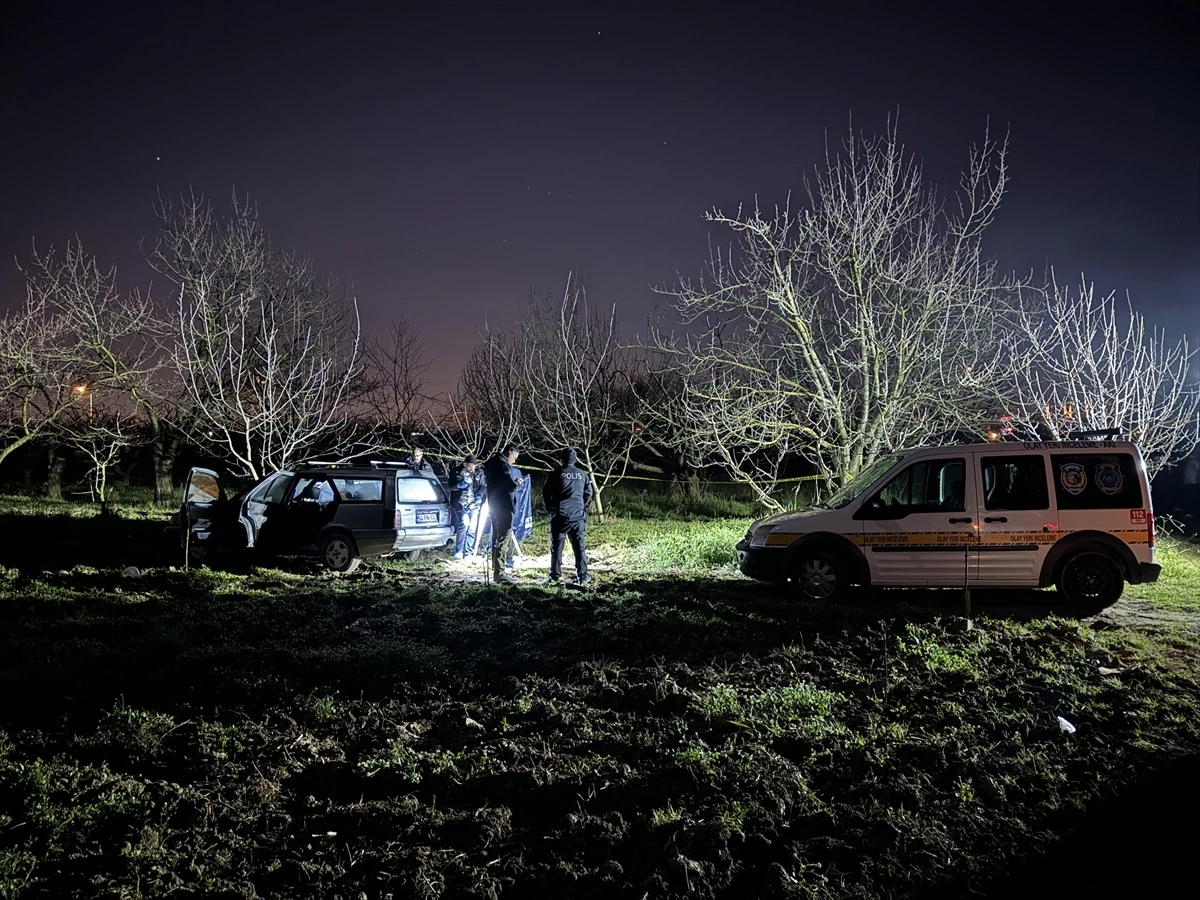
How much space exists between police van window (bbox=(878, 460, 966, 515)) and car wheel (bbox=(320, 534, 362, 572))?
7.25 meters

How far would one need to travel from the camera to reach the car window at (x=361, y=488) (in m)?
11.1

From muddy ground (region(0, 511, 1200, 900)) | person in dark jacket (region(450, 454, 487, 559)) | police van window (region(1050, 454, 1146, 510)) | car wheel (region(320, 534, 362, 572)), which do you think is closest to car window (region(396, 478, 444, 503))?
person in dark jacket (region(450, 454, 487, 559))

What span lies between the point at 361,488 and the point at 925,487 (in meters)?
7.65

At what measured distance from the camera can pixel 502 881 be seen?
302 centimetres

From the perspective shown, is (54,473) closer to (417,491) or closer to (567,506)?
(417,491)

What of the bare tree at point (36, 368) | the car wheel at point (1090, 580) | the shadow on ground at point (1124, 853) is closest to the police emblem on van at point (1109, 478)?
the car wheel at point (1090, 580)

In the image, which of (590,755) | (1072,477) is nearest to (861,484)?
(1072,477)

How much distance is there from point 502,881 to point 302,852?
90 cm

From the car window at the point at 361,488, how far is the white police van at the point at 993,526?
5938 mm

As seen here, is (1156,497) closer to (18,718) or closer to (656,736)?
(656,736)

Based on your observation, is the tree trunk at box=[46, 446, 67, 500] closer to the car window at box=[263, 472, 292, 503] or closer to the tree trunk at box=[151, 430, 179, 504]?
the tree trunk at box=[151, 430, 179, 504]

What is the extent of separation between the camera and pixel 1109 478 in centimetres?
811

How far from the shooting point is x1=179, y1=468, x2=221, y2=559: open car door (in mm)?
10656

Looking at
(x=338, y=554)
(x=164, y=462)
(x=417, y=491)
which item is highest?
(x=164, y=462)
